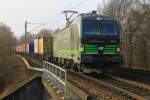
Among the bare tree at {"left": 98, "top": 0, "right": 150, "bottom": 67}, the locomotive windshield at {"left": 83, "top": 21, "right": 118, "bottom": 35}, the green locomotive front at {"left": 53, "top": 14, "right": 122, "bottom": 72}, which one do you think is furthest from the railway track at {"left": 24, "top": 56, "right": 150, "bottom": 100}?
the bare tree at {"left": 98, "top": 0, "right": 150, "bottom": 67}

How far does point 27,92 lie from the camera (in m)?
28.6

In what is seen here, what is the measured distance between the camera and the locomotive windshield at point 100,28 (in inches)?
834

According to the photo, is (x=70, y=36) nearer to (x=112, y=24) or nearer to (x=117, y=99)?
(x=112, y=24)

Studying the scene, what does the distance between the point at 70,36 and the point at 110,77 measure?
183 inches

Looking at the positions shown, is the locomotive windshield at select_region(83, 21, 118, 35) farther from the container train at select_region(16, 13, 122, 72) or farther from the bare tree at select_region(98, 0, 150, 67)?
the bare tree at select_region(98, 0, 150, 67)

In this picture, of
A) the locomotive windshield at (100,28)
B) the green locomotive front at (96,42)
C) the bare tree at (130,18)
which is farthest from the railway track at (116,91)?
the bare tree at (130,18)

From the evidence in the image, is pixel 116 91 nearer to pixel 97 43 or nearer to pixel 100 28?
pixel 97 43

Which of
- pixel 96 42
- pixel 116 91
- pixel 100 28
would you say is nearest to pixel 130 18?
pixel 100 28

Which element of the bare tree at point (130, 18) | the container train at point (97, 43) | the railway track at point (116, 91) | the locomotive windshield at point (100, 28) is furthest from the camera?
the bare tree at point (130, 18)

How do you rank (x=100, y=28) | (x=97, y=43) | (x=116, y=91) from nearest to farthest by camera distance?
(x=116, y=91), (x=97, y=43), (x=100, y=28)

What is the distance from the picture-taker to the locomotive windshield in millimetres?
21172

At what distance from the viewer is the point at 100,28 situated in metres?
21.4

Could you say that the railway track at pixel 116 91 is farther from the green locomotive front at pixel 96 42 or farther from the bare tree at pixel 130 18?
the bare tree at pixel 130 18

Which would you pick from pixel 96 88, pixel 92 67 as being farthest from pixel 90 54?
pixel 96 88
